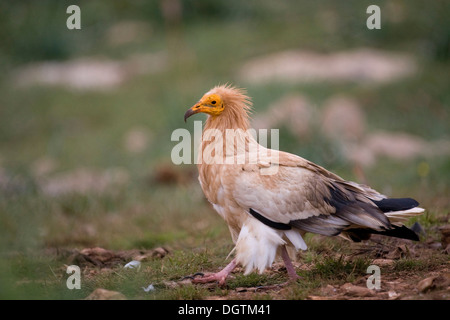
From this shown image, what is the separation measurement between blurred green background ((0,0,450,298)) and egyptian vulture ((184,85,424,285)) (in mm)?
1412

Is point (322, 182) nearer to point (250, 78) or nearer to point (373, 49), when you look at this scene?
point (250, 78)

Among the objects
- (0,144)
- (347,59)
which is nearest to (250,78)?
(347,59)

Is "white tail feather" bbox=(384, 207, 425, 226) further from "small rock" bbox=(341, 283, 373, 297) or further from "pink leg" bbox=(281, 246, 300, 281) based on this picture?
"pink leg" bbox=(281, 246, 300, 281)

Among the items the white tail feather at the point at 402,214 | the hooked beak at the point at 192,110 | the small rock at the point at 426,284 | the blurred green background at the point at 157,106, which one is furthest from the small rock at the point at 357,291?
the hooked beak at the point at 192,110

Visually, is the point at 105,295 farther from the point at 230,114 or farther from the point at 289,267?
the point at 230,114

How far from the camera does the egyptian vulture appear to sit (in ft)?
18.1

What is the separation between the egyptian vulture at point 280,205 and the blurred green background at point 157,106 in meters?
1.41

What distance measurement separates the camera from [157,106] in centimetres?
1797

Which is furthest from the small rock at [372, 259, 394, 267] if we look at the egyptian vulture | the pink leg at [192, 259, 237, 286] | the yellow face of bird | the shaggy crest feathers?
the yellow face of bird

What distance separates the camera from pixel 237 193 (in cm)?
558

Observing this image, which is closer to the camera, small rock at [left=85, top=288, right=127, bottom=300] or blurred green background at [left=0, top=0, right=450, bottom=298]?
small rock at [left=85, top=288, right=127, bottom=300]

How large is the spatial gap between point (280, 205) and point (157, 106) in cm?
1279
